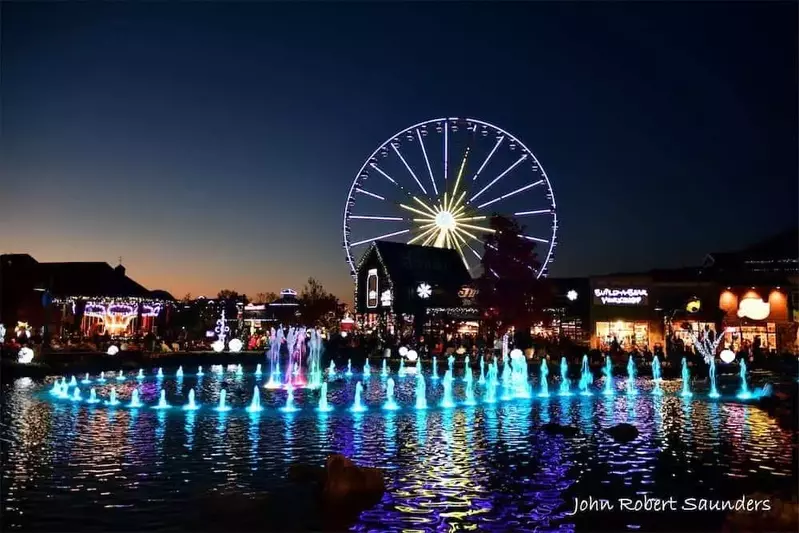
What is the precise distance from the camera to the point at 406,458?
1187 cm

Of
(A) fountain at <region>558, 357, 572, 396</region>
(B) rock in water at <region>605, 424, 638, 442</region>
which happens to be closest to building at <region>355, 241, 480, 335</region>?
(A) fountain at <region>558, 357, 572, 396</region>

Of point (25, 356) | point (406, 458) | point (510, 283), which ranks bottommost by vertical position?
point (406, 458)

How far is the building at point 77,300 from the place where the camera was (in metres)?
49.9

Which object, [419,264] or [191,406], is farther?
[419,264]

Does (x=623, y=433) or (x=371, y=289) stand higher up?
(x=371, y=289)

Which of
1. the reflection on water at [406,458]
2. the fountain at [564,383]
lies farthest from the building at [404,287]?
the reflection on water at [406,458]

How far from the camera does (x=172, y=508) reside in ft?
28.9

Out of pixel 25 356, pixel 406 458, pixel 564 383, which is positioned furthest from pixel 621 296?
pixel 406 458

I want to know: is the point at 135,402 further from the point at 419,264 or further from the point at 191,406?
the point at 419,264

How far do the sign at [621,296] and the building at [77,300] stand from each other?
3588 centimetres

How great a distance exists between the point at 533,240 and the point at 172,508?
4455cm

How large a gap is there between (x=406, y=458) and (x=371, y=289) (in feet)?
190

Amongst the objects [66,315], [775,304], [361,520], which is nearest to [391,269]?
[66,315]

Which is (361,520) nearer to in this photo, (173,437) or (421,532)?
(421,532)
